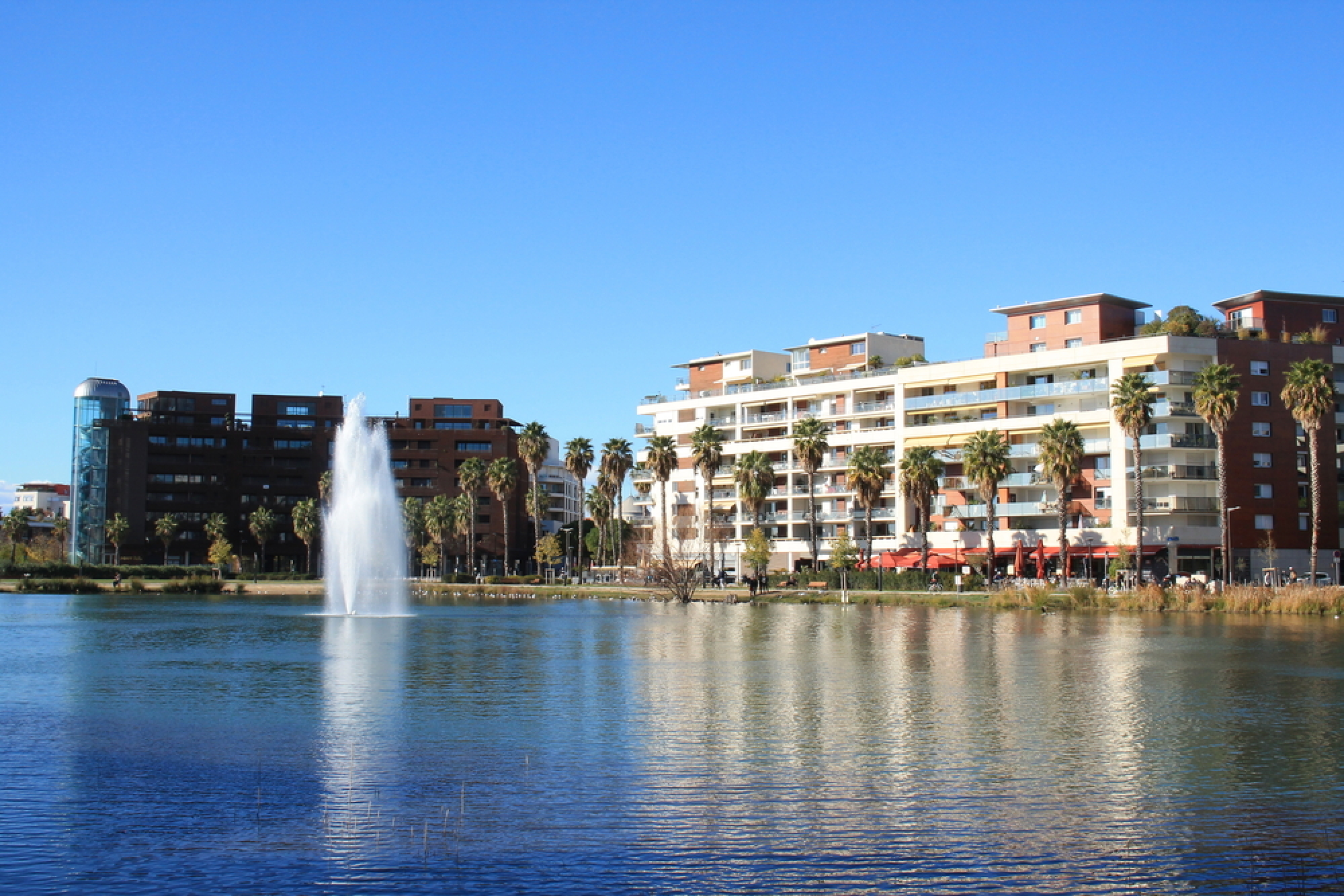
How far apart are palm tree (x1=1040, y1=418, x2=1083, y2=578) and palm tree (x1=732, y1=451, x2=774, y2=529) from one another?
1214 inches

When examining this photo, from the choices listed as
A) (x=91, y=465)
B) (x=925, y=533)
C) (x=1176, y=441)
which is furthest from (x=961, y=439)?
(x=91, y=465)

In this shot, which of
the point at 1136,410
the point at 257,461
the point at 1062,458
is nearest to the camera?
the point at 1136,410

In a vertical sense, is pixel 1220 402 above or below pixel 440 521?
above

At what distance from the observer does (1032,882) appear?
58.4 feet

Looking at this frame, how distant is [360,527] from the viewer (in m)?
88.5

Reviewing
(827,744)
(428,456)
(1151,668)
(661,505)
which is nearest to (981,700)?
(827,744)

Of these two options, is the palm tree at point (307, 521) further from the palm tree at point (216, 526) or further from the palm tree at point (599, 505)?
the palm tree at point (599, 505)

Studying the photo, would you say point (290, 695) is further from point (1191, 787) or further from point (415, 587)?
point (415, 587)

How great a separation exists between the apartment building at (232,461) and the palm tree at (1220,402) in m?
108

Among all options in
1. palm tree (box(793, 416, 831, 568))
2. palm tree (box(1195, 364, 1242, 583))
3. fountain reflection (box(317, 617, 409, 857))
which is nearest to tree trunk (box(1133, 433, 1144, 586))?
palm tree (box(1195, 364, 1242, 583))

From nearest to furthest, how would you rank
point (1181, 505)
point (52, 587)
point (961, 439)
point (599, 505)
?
point (1181, 505) < point (961, 439) < point (52, 587) < point (599, 505)

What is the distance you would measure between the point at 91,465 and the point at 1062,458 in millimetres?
147561

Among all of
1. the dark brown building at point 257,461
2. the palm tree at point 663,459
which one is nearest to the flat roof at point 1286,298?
the palm tree at point 663,459

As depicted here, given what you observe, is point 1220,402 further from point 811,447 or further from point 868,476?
point 811,447
